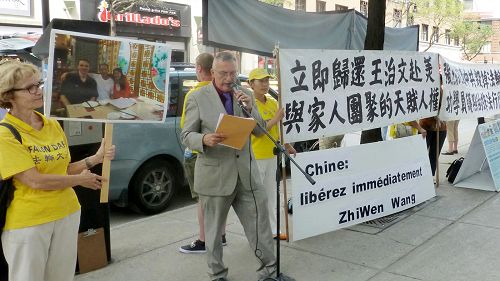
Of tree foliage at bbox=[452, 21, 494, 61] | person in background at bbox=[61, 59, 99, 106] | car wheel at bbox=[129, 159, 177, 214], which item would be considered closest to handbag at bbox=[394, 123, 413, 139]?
car wheel at bbox=[129, 159, 177, 214]

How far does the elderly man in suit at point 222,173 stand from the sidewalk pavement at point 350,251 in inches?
18.3

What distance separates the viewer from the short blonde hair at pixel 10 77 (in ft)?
7.96

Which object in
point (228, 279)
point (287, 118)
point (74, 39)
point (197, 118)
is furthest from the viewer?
point (287, 118)

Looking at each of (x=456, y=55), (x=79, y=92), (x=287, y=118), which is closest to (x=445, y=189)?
(x=287, y=118)

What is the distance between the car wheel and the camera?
18.7 ft

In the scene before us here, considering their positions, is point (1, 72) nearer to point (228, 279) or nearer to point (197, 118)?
point (197, 118)

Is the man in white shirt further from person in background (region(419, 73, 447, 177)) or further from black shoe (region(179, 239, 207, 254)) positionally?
person in background (region(419, 73, 447, 177))

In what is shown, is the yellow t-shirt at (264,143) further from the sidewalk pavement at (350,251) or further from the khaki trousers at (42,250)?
the khaki trousers at (42,250)

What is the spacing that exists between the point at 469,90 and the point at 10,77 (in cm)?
625

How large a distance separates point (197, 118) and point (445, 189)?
4560 millimetres

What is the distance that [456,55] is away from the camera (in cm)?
5094

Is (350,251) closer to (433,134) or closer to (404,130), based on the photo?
(404,130)

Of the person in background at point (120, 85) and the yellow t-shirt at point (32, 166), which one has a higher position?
the person in background at point (120, 85)

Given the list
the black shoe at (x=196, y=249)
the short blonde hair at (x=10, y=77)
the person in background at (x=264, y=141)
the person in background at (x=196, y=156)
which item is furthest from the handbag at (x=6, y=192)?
the person in background at (x=264, y=141)
